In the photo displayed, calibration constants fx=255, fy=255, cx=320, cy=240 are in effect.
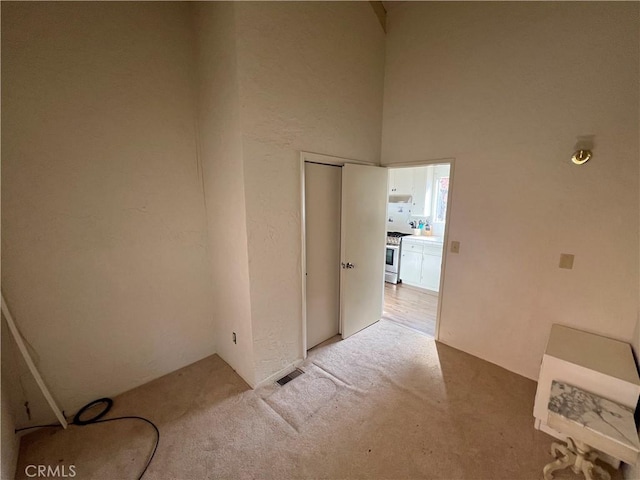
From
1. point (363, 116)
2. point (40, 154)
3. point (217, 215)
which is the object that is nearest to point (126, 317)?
point (217, 215)

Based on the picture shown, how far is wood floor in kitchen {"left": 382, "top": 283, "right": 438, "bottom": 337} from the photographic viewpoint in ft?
11.1

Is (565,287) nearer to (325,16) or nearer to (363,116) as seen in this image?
(363,116)

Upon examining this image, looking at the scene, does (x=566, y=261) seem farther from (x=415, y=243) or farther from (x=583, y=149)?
(x=415, y=243)

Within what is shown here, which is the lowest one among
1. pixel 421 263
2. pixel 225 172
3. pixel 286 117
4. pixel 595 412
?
pixel 595 412

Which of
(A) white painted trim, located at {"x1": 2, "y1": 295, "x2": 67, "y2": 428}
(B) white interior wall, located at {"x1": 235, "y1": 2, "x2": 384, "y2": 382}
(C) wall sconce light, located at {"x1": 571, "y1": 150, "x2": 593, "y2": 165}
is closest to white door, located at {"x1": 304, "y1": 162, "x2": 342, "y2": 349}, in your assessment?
(B) white interior wall, located at {"x1": 235, "y1": 2, "x2": 384, "y2": 382}

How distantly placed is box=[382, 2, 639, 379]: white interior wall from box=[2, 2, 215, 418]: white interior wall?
93.9 inches

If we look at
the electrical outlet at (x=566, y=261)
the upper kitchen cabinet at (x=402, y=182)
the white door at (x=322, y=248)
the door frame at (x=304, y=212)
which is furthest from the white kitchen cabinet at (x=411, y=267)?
the door frame at (x=304, y=212)

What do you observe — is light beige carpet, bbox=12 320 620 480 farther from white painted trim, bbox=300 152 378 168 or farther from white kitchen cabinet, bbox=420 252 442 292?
white painted trim, bbox=300 152 378 168

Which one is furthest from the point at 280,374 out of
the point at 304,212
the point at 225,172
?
the point at 225,172

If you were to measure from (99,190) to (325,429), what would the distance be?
249 cm

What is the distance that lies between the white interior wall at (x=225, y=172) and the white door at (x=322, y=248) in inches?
28.1

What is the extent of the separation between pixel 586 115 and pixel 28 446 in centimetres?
470

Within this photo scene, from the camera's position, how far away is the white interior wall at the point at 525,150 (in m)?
1.89

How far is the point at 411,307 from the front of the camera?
3904 mm
